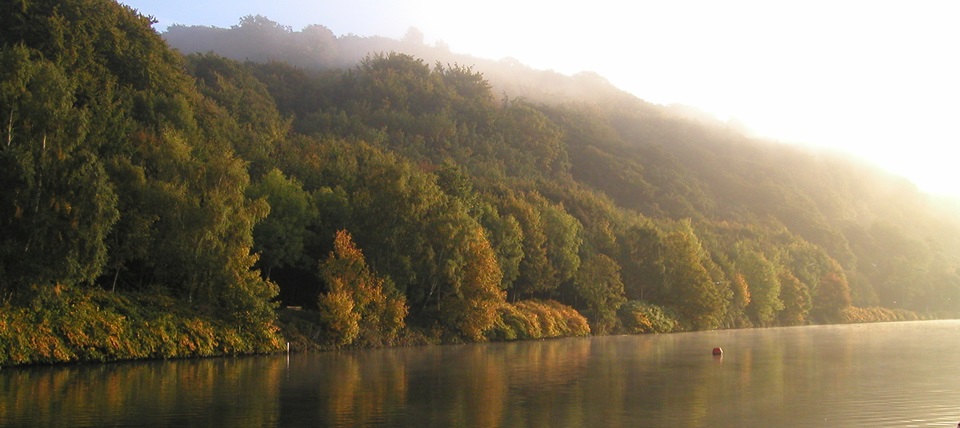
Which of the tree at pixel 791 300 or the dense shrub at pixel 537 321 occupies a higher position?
the dense shrub at pixel 537 321

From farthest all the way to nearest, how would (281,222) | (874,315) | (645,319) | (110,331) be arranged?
(874,315), (645,319), (281,222), (110,331)

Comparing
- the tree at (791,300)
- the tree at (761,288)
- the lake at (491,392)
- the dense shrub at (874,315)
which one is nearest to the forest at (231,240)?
the lake at (491,392)

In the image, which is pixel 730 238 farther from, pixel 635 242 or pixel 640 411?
pixel 640 411

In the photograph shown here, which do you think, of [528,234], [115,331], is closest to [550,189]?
[528,234]

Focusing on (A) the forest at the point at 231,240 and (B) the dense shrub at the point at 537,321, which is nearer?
(A) the forest at the point at 231,240

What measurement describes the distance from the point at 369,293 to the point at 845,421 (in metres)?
42.0

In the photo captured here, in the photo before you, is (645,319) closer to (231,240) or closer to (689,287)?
(689,287)

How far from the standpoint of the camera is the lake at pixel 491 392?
1059 inches

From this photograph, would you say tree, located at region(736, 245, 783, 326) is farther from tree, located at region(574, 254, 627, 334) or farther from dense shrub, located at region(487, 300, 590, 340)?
dense shrub, located at region(487, 300, 590, 340)

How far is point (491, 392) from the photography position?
34.9 m

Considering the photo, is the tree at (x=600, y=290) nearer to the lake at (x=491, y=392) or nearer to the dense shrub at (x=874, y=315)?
the lake at (x=491, y=392)

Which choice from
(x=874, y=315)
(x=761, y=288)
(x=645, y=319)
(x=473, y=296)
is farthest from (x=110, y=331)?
(x=874, y=315)

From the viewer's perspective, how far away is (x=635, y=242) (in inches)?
4496

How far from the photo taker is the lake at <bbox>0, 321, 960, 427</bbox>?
1059 inches
